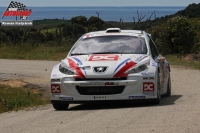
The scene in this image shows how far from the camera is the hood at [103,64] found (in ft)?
36.4

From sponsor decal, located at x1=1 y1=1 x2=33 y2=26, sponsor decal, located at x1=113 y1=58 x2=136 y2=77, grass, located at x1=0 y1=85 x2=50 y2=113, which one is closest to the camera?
sponsor decal, located at x1=113 y1=58 x2=136 y2=77

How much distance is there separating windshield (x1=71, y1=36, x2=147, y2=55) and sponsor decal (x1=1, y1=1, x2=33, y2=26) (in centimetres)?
2957

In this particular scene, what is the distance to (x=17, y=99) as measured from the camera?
13.8m

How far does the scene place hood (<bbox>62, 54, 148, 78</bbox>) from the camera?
A: 11.1m

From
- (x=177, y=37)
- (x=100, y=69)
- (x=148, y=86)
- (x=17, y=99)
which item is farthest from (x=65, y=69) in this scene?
(x=177, y=37)

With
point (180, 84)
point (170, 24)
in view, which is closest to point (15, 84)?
point (180, 84)

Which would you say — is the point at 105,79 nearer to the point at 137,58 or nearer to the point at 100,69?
the point at 100,69

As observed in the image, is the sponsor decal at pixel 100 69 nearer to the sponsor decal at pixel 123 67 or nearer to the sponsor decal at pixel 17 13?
the sponsor decal at pixel 123 67

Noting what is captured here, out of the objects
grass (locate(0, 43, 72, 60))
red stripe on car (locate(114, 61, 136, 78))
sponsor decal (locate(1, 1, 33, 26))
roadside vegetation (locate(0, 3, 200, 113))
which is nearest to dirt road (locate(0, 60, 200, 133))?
red stripe on car (locate(114, 61, 136, 78))

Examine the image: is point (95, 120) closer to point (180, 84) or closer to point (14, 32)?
point (180, 84)

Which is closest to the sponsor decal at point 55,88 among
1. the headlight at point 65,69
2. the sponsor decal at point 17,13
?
the headlight at point 65,69

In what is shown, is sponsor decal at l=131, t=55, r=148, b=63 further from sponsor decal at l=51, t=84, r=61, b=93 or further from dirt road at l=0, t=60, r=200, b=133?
sponsor decal at l=51, t=84, r=61, b=93

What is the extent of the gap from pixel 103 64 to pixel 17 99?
131 inches

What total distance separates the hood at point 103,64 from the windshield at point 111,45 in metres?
0.43
